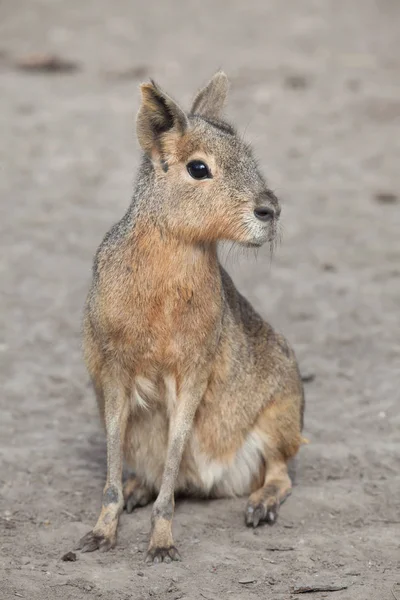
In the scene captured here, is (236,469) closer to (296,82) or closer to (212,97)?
(212,97)

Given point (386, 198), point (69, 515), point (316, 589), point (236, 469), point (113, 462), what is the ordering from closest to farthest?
1. point (316, 589)
2. point (113, 462)
3. point (69, 515)
4. point (236, 469)
5. point (386, 198)

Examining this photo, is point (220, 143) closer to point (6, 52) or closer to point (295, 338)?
point (295, 338)

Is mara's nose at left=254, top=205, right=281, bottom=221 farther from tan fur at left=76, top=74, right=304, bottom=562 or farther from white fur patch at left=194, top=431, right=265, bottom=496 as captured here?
white fur patch at left=194, top=431, right=265, bottom=496

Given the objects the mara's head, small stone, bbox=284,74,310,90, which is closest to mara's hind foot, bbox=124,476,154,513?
the mara's head

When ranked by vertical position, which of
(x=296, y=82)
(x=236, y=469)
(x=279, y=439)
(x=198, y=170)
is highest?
(x=296, y=82)

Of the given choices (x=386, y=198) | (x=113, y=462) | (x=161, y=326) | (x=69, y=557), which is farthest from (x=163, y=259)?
(x=386, y=198)

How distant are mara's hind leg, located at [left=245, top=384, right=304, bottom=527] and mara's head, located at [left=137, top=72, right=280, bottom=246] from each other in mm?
1103

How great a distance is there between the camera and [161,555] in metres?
4.81

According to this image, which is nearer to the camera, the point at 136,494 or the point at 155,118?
the point at 155,118

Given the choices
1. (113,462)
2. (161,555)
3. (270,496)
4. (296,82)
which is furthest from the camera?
(296,82)

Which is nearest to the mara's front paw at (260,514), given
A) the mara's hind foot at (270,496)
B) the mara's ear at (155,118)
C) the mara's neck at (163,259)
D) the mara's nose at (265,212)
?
the mara's hind foot at (270,496)

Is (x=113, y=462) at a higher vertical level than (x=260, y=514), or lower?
higher

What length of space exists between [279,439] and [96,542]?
1.12 metres

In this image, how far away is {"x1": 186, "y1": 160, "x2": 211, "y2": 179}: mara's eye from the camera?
4.75 metres
